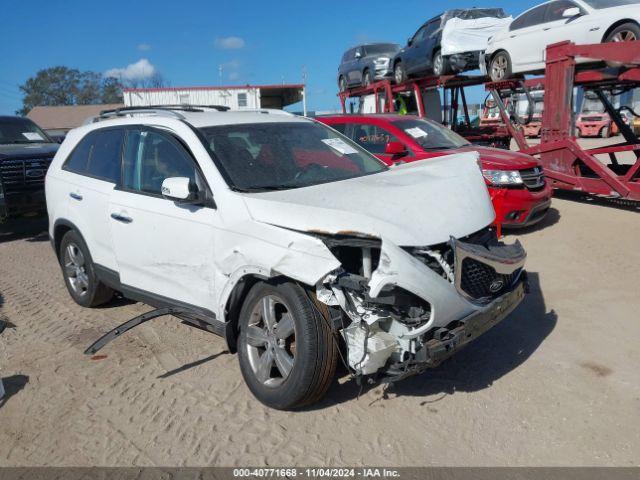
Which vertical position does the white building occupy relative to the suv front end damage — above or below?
above

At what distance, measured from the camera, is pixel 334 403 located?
3432 mm

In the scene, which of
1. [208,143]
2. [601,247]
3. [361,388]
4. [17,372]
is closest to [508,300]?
[361,388]

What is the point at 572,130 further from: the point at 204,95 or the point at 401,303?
the point at 204,95

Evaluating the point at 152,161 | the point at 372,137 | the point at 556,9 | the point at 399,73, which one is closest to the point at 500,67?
the point at 556,9

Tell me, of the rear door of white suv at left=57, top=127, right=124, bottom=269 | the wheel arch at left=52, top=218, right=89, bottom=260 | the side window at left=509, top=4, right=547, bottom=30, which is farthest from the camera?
the side window at left=509, top=4, right=547, bottom=30

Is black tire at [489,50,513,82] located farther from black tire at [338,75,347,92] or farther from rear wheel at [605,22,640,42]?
black tire at [338,75,347,92]

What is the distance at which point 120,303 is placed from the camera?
5473 millimetres

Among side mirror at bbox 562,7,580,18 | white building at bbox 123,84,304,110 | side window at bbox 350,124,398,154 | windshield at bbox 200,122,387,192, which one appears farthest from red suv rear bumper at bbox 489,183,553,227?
white building at bbox 123,84,304,110

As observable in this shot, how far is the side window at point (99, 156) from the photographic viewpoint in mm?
4586

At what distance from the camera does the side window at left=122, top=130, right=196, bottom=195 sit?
155 inches

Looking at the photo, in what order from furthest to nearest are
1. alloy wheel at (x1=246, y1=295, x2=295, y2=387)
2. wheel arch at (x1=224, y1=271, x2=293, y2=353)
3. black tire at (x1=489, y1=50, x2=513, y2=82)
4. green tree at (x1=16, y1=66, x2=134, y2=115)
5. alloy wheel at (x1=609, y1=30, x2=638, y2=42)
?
green tree at (x1=16, y1=66, x2=134, y2=115) < black tire at (x1=489, y1=50, x2=513, y2=82) < alloy wheel at (x1=609, y1=30, x2=638, y2=42) < wheel arch at (x1=224, y1=271, x2=293, y2=353) < alloy wheel at (x1=246, y1=295, x2=295, y2=387)

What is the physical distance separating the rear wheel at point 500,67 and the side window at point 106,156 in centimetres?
894

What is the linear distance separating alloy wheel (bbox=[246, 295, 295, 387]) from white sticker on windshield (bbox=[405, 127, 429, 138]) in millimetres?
5264

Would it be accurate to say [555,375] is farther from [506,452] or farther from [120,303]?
[120,303]
